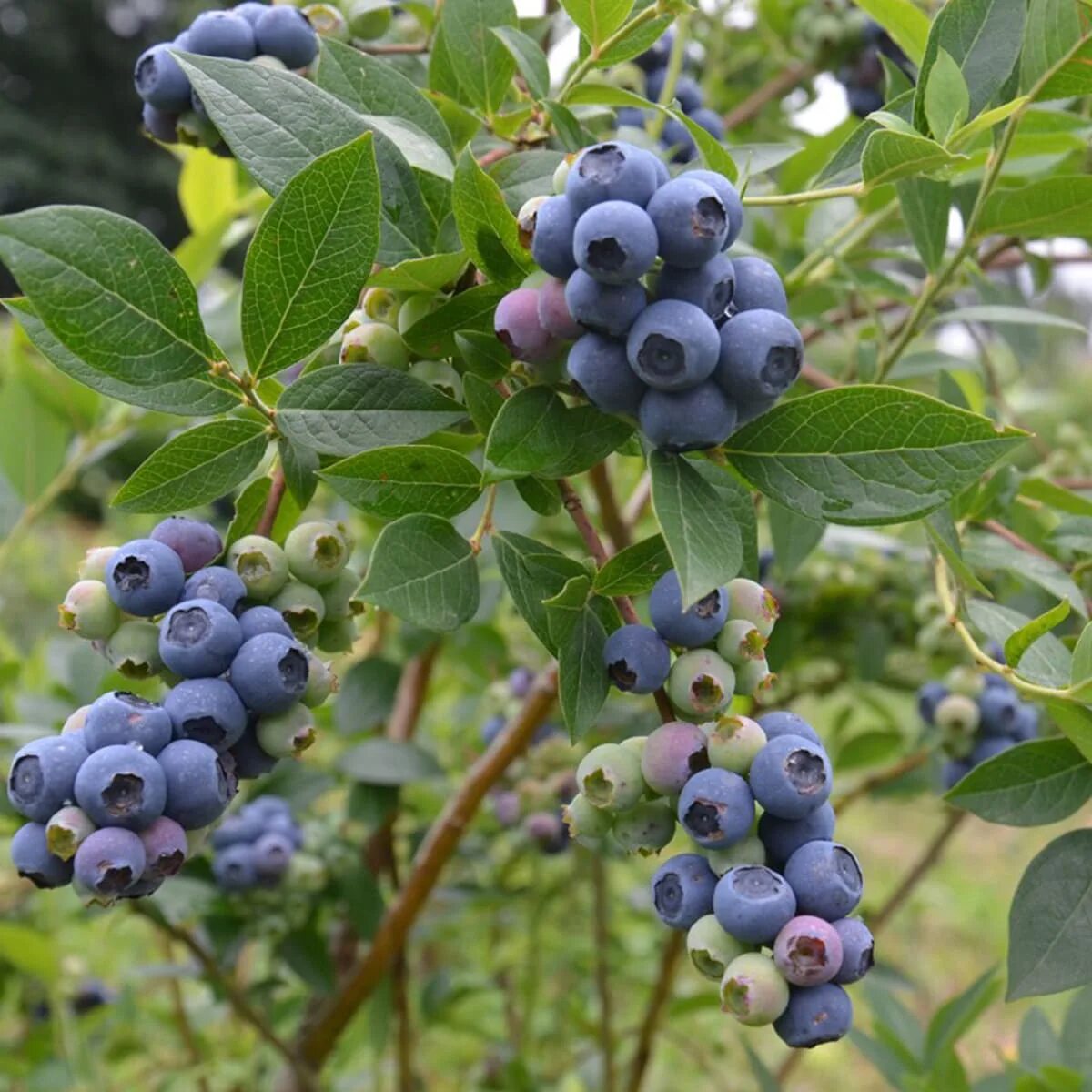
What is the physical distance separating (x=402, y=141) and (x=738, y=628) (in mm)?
318

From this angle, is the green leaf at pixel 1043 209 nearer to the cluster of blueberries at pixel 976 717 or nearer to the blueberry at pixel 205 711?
the cluster of blueberries at pixel 976 717

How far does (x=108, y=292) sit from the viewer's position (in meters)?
0.58

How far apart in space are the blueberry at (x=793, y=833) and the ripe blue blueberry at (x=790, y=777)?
11 mm

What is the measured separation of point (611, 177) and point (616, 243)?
0.14 feet

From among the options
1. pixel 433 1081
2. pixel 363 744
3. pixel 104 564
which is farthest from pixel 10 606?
pixel 104 564

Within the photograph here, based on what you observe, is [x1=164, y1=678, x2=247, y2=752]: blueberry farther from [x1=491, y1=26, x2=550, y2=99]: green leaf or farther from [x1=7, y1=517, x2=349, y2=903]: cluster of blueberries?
[x1=491, y1=26, x2=550, y2=99]: green leaf

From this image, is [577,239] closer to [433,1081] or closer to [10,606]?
[433,1081]


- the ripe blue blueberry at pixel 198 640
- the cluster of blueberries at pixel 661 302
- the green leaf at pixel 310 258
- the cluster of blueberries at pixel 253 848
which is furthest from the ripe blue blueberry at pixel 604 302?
the cluster of blueberries at pixel 253 848

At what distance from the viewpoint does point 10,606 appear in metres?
4.60

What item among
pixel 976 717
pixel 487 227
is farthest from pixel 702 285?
pixel 976 717

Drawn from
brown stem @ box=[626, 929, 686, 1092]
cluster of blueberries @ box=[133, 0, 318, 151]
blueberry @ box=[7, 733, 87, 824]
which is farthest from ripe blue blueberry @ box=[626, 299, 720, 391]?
brown stem @ box=[626, 929, 686, 1092]

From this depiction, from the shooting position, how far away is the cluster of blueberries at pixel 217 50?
0.80 m

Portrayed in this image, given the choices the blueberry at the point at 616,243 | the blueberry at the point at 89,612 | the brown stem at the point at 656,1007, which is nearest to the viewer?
the blueberry at the point at 616,243

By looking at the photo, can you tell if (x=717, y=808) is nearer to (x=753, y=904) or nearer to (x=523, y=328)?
(x=753, y=904)
